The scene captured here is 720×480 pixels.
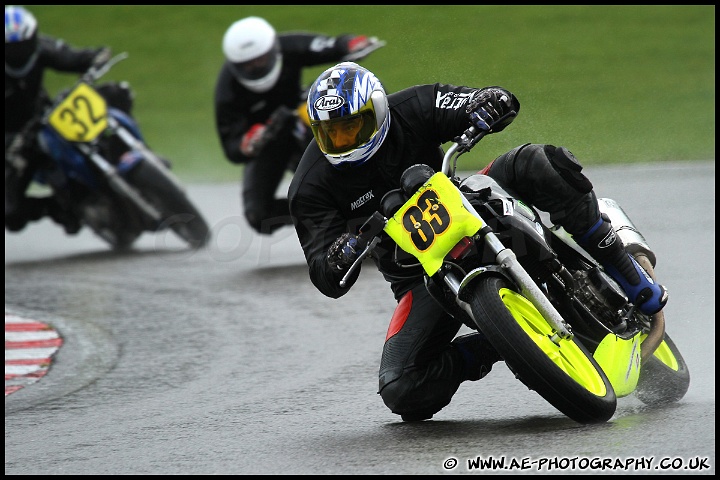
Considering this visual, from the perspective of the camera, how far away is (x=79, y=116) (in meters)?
11.0

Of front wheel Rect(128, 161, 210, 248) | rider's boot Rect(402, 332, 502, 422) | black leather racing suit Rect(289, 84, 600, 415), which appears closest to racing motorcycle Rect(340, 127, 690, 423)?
black leather racing suit Rect(289, 84, 600, 415)

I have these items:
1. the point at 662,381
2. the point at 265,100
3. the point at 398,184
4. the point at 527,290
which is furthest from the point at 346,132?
the point at 265,100

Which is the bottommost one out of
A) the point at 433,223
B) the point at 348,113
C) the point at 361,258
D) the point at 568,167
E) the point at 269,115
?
the point at 269,115

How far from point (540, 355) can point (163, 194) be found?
7.10 metres

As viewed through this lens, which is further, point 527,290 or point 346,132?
point 346,132

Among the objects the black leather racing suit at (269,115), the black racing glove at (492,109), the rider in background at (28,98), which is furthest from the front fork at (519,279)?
the rider in background at (28,98)

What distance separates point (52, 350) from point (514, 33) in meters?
13.4

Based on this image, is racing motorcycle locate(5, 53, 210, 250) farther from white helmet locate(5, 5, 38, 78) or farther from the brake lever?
the brake lever

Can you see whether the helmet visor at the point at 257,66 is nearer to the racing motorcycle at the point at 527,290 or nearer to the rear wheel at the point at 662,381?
the racing motorcycle at the point at 527,290

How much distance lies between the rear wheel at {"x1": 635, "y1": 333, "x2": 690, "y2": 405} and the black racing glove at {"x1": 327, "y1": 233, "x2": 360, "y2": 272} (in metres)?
1.35

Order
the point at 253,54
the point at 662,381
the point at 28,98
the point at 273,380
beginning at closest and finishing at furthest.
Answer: the point at 662,381 < the point at 273,380 < the point at 253,54 < the point at 28,98

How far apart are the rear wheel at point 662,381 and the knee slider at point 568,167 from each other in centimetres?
80

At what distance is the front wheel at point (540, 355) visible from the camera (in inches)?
185

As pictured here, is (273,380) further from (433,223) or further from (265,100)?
(265,100)
